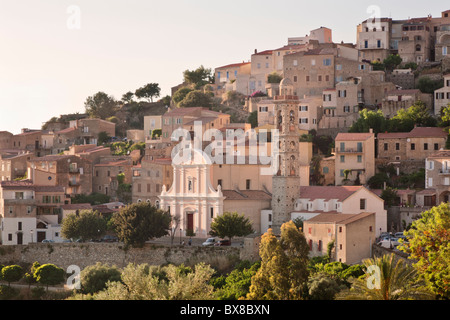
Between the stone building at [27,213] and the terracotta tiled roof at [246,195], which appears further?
the stone building at [27,213]

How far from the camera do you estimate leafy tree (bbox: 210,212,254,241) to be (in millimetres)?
61719

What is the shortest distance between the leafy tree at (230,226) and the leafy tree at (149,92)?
→ 46.1 m

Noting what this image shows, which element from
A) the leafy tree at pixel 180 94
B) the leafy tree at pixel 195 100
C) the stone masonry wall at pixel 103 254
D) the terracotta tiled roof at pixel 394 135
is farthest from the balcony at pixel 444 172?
the leafy tree at pixel 180 94

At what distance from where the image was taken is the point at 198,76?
103000 mm

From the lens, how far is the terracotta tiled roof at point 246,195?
65750mm

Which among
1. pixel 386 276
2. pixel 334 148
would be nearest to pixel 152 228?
pixel 334 148

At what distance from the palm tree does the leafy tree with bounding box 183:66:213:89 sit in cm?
6274

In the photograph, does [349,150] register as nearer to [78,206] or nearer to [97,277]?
[78,206]

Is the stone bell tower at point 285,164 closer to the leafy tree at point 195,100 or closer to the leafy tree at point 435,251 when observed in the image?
the leafy tree at point 435,251

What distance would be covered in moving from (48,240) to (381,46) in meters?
41.2

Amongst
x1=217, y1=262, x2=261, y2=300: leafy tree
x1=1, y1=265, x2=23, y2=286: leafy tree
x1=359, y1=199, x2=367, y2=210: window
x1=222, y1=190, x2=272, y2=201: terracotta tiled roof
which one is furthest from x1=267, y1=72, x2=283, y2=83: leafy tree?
x1=217, y1=262, x2=261, y2=300: leafy tree

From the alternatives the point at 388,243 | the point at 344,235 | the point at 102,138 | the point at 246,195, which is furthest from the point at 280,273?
the point at 102,138

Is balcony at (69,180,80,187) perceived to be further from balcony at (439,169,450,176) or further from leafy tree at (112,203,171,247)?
balcony at (439,169,450,176)
